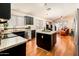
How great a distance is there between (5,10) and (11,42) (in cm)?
51

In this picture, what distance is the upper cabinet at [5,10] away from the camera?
5.77 ft

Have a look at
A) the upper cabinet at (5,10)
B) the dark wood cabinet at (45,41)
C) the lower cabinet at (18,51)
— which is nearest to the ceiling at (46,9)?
the upper cabinet at (5,10)

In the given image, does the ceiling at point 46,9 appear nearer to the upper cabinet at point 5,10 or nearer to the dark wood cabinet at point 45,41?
the upper cabinet at point 5,10

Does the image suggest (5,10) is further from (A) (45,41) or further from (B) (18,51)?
(A) (45,41)

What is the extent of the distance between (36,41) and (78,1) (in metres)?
0.91

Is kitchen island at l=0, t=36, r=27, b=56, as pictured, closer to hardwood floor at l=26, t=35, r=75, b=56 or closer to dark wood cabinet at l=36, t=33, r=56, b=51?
hardwood floor at l=26, t=35, r=75, b=56

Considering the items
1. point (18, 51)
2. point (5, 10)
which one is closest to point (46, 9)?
point (5, 10)

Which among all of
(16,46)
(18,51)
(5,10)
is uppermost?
(5,10)

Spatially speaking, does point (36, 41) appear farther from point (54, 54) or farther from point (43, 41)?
point (54, 54)

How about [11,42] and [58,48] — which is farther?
[58,48]

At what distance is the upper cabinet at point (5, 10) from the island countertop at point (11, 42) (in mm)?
351

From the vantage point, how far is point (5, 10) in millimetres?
1787

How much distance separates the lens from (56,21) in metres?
1.83

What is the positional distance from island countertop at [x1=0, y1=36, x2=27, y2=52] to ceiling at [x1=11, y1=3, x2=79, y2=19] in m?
0.40
